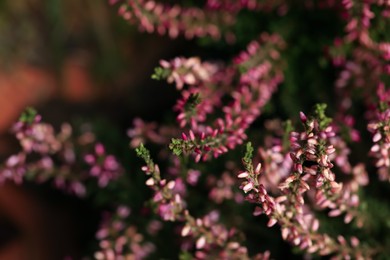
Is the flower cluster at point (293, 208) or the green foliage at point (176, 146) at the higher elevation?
the green foliage at point (176, 146)

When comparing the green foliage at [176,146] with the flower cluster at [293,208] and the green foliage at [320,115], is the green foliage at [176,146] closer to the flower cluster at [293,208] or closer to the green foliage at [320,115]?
the flower cluster at [293,208]

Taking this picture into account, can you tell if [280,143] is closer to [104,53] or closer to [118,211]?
[118,211]

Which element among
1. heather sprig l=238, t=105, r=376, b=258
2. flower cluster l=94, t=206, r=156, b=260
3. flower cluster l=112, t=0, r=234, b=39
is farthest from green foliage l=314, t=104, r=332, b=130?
flower cluster l=94, t=206, r=156, b=260

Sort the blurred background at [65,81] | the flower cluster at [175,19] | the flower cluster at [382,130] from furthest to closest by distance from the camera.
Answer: the blurred background at [65,81] → the flower cluster at [175,19] → the flower cluster at [382,130]

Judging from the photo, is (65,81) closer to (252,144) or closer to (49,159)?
(49,159)

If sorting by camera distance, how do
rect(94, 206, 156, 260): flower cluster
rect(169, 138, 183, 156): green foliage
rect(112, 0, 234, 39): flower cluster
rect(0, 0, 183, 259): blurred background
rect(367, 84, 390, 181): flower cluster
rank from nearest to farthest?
rect(169, 138, 183, 156): green foliage, rect(367, 84, 390, 181): flower cluster, rect(112, 0, 234, 39): flower cluster, rect(94, 206, 156, 260): flower cluster, rect(0, 0, 183, 259): blurred background

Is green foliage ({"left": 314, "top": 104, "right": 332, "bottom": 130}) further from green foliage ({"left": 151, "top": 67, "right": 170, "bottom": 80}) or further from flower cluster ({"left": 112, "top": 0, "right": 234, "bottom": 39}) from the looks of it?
flower cluster ({"left": 112, "top": 0, "right": 234, "bottom": 39})

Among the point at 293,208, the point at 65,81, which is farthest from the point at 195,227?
the point at 65,81

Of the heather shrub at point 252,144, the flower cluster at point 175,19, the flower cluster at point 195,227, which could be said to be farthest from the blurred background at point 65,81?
the flower cluster at point 195,227

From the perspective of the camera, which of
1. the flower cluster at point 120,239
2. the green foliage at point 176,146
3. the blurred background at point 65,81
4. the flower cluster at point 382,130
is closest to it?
the green foliage at point 176,146

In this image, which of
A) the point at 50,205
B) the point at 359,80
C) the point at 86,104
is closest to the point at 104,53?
the point at 86,104

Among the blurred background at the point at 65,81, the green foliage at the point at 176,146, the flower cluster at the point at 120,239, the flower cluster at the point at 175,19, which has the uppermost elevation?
the blurred background at the point at 65,81
